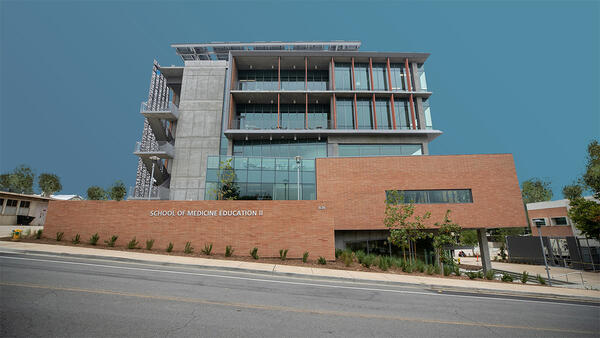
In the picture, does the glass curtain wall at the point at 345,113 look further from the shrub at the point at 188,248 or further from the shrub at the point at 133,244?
the shrub at the point at 133,244

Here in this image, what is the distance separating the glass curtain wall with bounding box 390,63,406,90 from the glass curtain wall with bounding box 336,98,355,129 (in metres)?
6.42

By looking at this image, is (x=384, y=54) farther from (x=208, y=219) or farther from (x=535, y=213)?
(x=535, y=213)

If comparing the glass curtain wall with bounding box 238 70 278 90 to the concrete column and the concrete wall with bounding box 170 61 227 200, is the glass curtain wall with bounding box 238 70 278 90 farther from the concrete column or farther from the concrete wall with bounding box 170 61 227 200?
the concrete column

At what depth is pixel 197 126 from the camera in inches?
1303

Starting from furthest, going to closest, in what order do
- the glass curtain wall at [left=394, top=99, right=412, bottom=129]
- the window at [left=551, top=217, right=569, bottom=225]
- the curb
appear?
the window at [left=551, top=217, right=569, bottom=225] < the glass curtain wall at [left=394, top=99, right=412, bottom=129] < the curb

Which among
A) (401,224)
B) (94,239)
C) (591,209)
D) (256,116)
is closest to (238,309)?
(401,224)

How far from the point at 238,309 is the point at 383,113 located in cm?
3136

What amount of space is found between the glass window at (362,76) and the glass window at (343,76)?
3.03ft

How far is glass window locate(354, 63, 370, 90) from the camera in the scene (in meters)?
34.8

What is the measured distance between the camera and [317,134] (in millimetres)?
32469

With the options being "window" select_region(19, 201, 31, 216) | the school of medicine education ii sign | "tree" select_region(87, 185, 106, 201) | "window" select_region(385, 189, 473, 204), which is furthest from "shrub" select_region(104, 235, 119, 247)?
"tree" select_region(87, 185, 106, 201)

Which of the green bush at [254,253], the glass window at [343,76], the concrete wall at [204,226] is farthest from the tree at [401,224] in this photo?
the glass window at [343,76]

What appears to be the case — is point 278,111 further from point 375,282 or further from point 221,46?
point 375,282

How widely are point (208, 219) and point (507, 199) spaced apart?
24.9 meters
